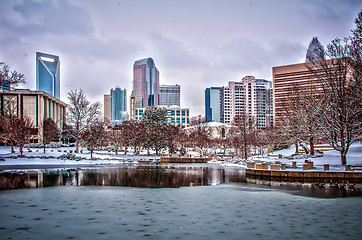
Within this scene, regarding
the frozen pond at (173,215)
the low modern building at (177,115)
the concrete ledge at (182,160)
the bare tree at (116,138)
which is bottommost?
the concrete ledge at (182,160)

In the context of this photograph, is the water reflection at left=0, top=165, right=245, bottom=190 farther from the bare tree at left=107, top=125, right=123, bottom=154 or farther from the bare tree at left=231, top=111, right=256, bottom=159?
the bare tree at left=107, top=125, right=123, bottom=154

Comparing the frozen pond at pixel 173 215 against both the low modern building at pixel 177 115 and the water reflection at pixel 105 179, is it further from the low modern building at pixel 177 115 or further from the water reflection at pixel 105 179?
the low modern building at pixel 177 115

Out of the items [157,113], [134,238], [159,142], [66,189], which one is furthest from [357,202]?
[157,113]

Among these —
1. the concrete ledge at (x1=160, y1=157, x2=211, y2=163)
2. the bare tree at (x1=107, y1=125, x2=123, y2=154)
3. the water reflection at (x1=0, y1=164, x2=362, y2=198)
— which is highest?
the bare tree at (x1=107, y1=125, x2=123, y2=154)

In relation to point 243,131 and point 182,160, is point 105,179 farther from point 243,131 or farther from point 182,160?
point 243,131

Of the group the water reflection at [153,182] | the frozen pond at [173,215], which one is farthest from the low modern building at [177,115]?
the frozen pond at [173,215]

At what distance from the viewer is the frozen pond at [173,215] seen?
8812 mm

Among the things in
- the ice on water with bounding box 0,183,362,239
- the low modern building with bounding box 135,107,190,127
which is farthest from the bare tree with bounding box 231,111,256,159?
the low modern building with bounding box 135,107,190,127

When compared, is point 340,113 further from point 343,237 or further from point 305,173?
point 343,237

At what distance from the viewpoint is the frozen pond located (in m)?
8.81

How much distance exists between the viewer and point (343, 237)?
28.0ft

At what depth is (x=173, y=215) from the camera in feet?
36.7

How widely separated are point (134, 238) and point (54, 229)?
258 centimetres

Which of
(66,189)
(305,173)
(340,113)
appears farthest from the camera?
(340,113)
